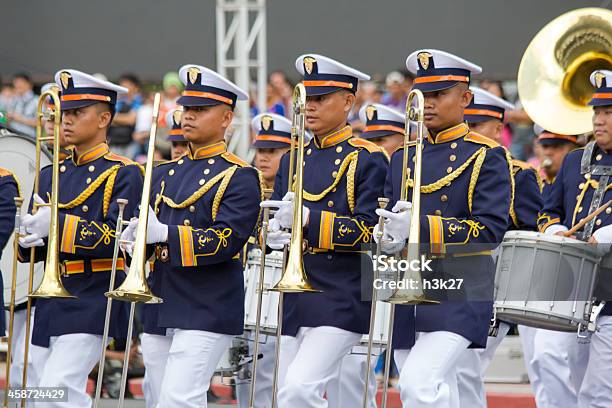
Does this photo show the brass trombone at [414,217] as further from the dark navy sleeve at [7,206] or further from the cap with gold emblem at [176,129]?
the cap with gold emblem at [176,129]

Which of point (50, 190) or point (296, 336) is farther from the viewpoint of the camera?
point (50, 190)

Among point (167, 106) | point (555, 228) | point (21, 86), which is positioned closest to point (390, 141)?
point (555, 228)

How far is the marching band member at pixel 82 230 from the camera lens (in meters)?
8.55

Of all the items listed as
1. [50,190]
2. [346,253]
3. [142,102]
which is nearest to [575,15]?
[346,253]

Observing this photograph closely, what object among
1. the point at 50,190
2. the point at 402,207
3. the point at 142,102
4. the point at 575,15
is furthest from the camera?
the point at 142,102

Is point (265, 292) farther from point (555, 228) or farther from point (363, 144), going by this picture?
point (555, 228)

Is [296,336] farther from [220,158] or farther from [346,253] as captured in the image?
[220,158]

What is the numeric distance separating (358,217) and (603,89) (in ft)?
6.17

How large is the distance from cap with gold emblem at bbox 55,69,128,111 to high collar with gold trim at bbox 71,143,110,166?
28cm

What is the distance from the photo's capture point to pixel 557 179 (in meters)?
9.67

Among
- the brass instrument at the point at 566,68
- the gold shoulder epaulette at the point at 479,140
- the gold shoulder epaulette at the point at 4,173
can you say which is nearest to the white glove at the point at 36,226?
the gold shoulder epaulette at the point at 4,173

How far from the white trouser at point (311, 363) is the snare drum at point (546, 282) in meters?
0.92

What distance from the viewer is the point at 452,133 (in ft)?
26.9

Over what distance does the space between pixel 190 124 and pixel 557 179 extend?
2.62 metres
